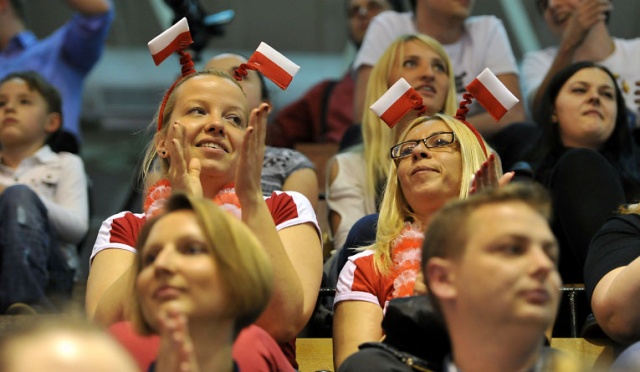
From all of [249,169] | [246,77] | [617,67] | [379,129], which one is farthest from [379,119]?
[249,169]

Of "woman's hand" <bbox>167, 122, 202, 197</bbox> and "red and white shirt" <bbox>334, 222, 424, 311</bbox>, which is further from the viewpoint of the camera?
"red and white shirt" <bbox>334, 222, 424, 311</bbox>

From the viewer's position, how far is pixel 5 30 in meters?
4.71

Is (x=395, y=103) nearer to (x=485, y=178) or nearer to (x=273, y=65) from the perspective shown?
(x=273, y=65)

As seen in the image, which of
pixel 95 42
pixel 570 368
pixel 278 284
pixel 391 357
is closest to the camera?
pixel 570 368

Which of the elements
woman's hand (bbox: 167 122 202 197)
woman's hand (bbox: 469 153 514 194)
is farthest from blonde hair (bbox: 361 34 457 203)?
woman's hand (bbox: 469 153 514 194)

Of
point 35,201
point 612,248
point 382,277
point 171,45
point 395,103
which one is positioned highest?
point 171,45


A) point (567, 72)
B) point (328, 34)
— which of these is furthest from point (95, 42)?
point (567, 72)

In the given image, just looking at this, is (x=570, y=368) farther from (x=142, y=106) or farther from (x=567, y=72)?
(x=142, y=106)

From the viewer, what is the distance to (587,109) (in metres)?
3.67

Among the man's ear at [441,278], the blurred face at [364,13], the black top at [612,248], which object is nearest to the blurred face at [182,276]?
the man's ear at [441,278]

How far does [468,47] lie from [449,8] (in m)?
0.16

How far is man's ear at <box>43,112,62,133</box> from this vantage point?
13.0 ft

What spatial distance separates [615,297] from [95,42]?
8.84 ft

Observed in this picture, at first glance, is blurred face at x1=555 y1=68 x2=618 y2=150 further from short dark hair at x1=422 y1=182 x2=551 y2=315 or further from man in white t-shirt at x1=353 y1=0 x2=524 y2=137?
short dark hair at x1=422 y1=182 x2=551 y2=315
